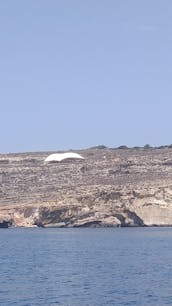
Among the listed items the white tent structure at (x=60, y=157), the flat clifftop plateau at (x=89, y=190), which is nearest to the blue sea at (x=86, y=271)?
the flat clifftop plateau at (x=89, y=190)

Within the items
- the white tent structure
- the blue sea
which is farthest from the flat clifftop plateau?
the blue sea

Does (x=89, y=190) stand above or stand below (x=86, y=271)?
above

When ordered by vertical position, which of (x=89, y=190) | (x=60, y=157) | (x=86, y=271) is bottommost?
(x=86, y=271)

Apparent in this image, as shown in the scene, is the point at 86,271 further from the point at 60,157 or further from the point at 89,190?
the point at 60,157

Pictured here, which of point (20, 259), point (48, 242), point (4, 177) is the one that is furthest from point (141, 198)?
point (20, 259)

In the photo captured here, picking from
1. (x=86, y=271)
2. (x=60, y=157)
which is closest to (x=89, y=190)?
(x=60, y=157)

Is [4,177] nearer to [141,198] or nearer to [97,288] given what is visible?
[141,198]

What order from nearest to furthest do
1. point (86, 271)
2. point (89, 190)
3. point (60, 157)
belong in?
point (86, 271)
point (89, 190)
point (60, 157)
